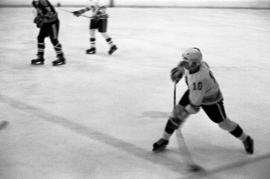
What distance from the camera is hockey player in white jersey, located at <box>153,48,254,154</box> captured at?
14.4 feet

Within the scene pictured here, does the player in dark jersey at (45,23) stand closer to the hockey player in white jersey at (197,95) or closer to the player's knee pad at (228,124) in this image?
the hockey player in white jersey at (197,95)

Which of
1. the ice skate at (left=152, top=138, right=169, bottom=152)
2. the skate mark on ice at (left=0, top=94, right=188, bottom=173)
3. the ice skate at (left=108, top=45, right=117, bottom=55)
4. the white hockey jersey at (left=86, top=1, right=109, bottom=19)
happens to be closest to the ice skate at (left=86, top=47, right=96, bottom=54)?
the ice skate at (left=108, top=45, right=117, bottom=55)

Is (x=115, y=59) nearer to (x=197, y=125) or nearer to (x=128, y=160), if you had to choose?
(x=197, y=125)

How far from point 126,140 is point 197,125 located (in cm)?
109

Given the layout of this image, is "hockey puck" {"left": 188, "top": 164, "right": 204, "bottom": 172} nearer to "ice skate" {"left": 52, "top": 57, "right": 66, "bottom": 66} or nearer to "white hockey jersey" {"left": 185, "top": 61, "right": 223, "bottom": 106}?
"white hockey jersey" {"left": 185, "top": 61, "right": 223, "bottom": 106}

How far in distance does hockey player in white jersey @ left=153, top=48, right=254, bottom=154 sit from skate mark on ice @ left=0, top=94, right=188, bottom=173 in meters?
0.22

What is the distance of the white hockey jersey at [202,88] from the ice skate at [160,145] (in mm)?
663

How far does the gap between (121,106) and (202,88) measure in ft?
7.25

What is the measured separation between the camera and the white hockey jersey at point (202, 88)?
14.3ft

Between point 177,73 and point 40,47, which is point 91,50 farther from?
point 177,73

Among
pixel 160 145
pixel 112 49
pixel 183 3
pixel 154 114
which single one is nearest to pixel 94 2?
pixel 112 49

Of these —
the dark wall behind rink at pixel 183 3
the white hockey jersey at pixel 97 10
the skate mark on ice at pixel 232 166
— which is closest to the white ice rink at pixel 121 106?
the skate mark on ice at pixel 232 166

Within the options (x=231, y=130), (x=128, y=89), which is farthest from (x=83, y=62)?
(x=231, y=130)

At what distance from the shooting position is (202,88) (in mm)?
4375
